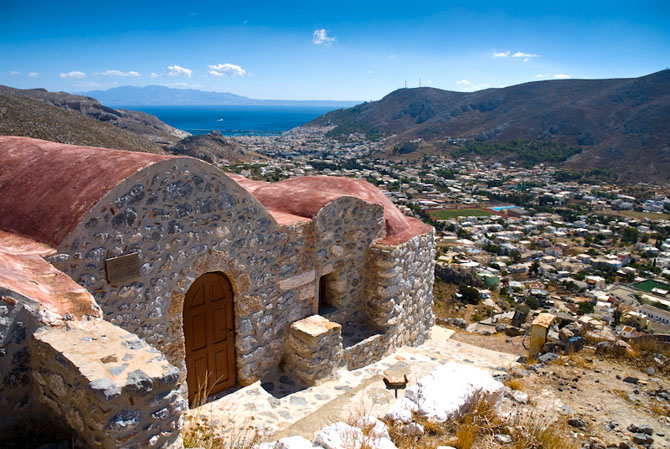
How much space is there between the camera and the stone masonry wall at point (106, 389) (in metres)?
2.89

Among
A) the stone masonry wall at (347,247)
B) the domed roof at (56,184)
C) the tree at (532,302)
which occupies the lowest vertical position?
the tree at (532,302)

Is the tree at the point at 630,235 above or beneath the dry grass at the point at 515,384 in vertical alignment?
beneath

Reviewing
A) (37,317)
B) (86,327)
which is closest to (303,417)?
(86,327)

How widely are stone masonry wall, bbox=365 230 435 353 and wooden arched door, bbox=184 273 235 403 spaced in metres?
2.87

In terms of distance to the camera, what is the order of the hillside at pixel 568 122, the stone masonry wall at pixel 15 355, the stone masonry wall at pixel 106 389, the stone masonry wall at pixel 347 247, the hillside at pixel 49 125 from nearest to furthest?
the stone masonry wall at pixel 106 389 < the stone masonry wall at pixel 15 355 < the stone masonry wall at pixel 347 247 < the hillside at pixel 49 125 < the hillside at pixel 568 122

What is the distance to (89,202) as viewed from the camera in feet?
15.0

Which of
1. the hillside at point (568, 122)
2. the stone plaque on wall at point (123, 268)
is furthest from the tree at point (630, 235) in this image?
the stone plaque on wall at point (123, 268)

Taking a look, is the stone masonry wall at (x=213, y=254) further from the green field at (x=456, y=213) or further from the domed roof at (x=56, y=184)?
the green field at (x=456, y=213)

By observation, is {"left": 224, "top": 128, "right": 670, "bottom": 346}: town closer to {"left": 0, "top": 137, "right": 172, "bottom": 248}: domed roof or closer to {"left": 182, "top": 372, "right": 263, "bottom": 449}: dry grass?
{"left": 182, "top": 372, "right": 263, "bottom": 449}: dry grass

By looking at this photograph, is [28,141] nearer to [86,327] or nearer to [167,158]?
[167,158]

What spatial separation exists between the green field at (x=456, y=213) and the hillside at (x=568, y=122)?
117 ft

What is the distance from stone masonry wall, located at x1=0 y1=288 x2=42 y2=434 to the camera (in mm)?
3133

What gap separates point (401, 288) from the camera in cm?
852

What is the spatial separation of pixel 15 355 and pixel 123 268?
64.7 inches
